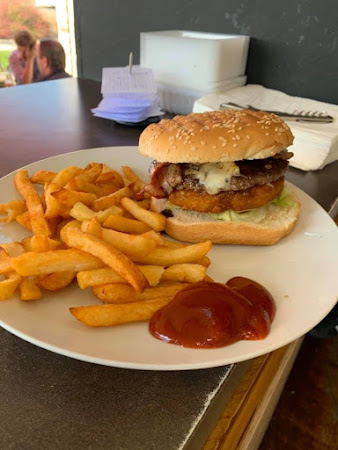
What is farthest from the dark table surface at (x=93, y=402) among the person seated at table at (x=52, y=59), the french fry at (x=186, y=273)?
the person seated at table at (x=52, y=59)

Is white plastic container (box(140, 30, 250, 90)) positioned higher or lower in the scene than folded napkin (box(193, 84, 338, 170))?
higher

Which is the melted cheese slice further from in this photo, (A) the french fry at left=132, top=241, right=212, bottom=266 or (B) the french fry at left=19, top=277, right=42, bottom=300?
(B) the french fry at left=19, top=277, right=42, bottom=300

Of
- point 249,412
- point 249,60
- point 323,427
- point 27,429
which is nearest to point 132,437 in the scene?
point 27,429

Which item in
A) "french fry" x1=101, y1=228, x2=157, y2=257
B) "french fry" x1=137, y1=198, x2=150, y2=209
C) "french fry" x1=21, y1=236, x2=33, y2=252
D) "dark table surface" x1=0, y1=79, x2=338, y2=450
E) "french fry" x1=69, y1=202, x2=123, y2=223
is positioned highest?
"french fry" x1=101, y1=228, x2=157, y2=257

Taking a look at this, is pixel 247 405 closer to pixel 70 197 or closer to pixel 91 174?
pixel 70 197

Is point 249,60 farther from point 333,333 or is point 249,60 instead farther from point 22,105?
point 333,333

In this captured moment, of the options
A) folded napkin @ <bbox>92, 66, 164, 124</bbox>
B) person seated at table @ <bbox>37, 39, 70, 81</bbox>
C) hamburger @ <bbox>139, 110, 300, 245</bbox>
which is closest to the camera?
hamburger @ <bbox>139, 110, 300, 245</bbox>

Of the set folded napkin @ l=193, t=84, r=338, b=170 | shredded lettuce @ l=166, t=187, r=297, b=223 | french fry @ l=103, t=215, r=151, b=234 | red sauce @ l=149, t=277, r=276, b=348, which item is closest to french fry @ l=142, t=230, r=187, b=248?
french fry @ l=103, t=215, r=151, b=234
